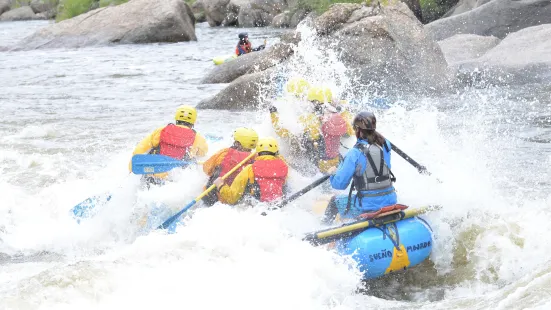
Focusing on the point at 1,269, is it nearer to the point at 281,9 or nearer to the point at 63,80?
the point at 63,80

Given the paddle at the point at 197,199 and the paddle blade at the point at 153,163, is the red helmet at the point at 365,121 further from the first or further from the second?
the paddle blade at the point at 153,163

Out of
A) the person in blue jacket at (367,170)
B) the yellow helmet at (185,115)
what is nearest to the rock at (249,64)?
the yellow helmet at (185,115)

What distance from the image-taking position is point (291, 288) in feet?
19.5

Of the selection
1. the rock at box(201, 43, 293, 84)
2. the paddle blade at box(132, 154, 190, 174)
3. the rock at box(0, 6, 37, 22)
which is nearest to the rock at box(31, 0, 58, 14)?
the rock at box(0, 6, 37, 22)

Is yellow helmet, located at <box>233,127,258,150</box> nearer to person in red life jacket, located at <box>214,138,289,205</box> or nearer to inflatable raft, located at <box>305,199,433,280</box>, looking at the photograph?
person in red life jacket, located at <box>214,138,289,205</box>

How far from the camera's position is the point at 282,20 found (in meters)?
32.2

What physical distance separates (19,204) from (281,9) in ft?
88.1

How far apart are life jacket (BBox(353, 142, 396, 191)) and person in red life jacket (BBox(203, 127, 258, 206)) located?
149 centimetres

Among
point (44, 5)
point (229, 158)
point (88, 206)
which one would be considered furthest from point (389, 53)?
point (44, 5)

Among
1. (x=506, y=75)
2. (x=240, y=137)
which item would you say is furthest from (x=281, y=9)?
(x=240, y=137)

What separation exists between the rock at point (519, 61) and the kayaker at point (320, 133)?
282 inches

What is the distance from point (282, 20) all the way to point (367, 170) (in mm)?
26460

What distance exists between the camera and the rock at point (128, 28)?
87.8ft

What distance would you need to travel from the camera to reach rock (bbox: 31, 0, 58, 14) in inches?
1966
